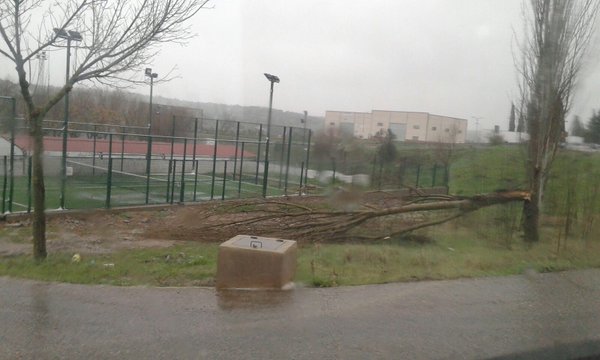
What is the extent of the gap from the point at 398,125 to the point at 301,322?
35.3 ft

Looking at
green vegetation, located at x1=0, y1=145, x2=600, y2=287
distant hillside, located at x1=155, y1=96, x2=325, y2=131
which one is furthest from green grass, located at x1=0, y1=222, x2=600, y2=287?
distant hillside, located at x1=155, y1=96, x2=325, y2=131

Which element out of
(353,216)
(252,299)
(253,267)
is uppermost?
(353,216)

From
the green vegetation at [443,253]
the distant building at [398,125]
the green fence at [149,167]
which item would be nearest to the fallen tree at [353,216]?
the green vegetation at [443,253]

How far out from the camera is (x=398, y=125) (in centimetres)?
1602

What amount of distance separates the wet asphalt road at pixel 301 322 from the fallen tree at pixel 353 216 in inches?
136

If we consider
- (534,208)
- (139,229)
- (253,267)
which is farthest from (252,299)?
(139,229)

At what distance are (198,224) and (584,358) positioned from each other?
814 cm

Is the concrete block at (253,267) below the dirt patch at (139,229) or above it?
above

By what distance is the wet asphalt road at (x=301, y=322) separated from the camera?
513 cm

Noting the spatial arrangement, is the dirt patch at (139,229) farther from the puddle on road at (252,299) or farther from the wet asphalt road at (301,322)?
the puddle on road at (252,299)

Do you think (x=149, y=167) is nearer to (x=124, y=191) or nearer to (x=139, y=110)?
(x=124, y=191)

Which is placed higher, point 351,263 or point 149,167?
point 149,167

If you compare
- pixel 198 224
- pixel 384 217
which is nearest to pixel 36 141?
pixel 198 224

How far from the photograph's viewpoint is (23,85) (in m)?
8.52
